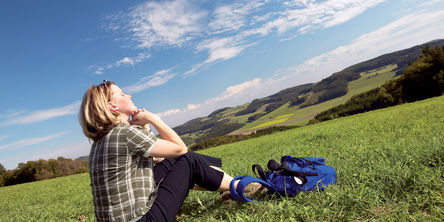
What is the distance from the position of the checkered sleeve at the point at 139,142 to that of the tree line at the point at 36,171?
44.7 meters

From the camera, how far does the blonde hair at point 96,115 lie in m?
2.43

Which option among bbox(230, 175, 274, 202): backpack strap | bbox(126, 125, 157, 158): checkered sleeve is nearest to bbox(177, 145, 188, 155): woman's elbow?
bbox(126, 125, 157, 158): checkered sleeve

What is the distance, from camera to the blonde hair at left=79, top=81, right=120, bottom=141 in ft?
7.98

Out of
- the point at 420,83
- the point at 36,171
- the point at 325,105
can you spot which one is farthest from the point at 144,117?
the point at 325,105

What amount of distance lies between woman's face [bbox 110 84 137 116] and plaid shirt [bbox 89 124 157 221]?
0.34 m

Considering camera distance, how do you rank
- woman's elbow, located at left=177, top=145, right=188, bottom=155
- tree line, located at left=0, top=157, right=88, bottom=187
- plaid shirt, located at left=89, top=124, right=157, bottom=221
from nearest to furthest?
plaid shirt, located at left=89, top=124, right=157, bottom=221 < woman's elbow, located at left=177, top=145, right=188, bottom=155 < tree line, located at left=0, top=157, right=88, bottom=187

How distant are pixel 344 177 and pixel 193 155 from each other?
2150 mm

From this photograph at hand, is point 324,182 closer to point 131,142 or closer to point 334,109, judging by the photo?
point 131,142

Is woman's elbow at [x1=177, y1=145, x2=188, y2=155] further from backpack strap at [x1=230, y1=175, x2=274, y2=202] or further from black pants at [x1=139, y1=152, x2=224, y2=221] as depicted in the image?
backpack strap at [x1=230, y1=175, x2=274, y2=202]

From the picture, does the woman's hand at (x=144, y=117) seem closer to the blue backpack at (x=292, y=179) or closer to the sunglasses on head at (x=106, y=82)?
the sunglasses on head at (x=106, y=82)

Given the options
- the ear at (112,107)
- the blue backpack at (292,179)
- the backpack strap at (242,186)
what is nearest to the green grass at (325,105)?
the blue backpack at (292,179)

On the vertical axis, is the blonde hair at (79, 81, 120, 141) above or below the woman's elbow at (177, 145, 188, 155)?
above

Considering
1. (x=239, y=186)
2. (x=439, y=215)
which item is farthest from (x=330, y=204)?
(x=239, y=186)

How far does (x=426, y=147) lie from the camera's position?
330cm
